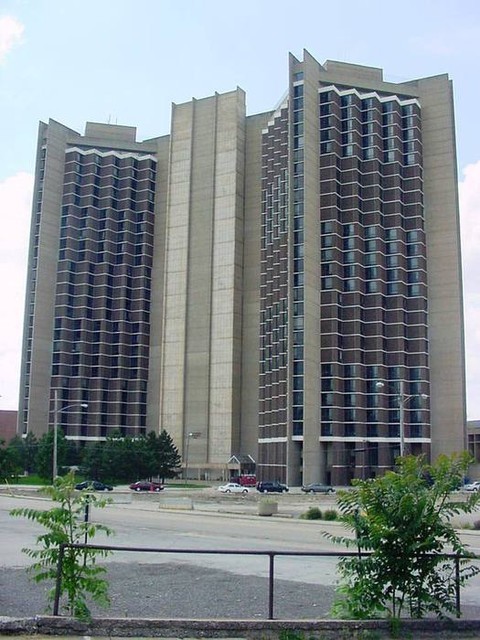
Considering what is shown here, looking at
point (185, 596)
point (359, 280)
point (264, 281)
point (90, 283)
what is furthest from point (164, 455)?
point (185, 596)

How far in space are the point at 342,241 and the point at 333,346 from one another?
1614 centimetres

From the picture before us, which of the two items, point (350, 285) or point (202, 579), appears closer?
point (202, 579)

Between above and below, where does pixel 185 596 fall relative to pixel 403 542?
below

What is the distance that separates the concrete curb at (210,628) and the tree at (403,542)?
242mm

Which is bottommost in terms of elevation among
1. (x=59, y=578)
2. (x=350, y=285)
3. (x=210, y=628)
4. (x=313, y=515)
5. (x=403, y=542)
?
(x=313, y=515)

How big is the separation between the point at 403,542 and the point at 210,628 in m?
2.64

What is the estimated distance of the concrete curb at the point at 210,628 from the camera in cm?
898

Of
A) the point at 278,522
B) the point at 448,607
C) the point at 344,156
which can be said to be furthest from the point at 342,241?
the point at 448,607

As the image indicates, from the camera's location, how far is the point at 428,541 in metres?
9.24

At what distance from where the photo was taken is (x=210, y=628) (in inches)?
359

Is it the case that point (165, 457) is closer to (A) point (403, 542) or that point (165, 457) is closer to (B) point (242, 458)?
(B) point (242, 458)

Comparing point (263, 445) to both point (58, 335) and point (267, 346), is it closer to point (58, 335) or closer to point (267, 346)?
point (267, 346)

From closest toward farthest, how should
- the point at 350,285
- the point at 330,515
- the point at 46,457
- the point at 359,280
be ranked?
the point at 330,515
the point at 46,457
the point at 359,280
the point at 350,285

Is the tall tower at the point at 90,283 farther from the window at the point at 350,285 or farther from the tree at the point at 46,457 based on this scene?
the window at the point at 350,285
